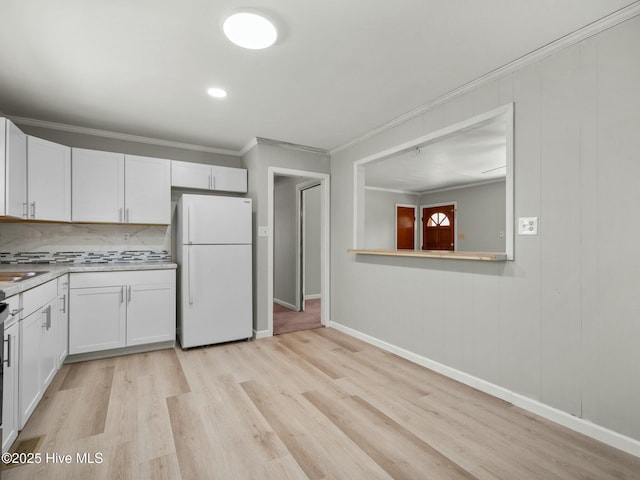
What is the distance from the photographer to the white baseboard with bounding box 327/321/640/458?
1.77 meters

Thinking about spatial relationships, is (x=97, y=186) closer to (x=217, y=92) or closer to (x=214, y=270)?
(x=214, y=270)

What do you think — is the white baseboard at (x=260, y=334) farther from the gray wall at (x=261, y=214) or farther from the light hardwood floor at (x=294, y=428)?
the light hardwood floor at (x=294, y=428)

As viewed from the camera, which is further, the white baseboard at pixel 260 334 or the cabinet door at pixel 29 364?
the white baseboard at pixel 260 334

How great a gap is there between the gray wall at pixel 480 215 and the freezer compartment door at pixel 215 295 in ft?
18.4

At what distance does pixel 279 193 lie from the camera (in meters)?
6.11

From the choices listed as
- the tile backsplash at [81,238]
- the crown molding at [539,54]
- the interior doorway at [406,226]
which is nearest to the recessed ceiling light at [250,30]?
the crown molding at [539,54]

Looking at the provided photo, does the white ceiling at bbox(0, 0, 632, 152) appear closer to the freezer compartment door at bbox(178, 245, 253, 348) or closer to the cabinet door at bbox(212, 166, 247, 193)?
the cabinet door at bbox(212, 166, 247, 193)

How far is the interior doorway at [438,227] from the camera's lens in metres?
7.91

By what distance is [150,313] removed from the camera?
3.30 meters

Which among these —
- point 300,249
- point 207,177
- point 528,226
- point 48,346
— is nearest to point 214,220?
point 207,177

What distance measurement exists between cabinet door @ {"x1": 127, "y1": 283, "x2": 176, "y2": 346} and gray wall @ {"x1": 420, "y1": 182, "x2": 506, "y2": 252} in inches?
252

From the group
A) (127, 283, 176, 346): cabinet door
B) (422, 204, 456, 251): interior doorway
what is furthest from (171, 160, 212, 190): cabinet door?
(422, 204, 456, 251): interior doorway

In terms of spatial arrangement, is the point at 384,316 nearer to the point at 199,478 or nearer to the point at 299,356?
the point at 299,356

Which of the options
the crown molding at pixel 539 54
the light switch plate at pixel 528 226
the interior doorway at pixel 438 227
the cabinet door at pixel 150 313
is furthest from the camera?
the interior doorway at pixel 438 227
